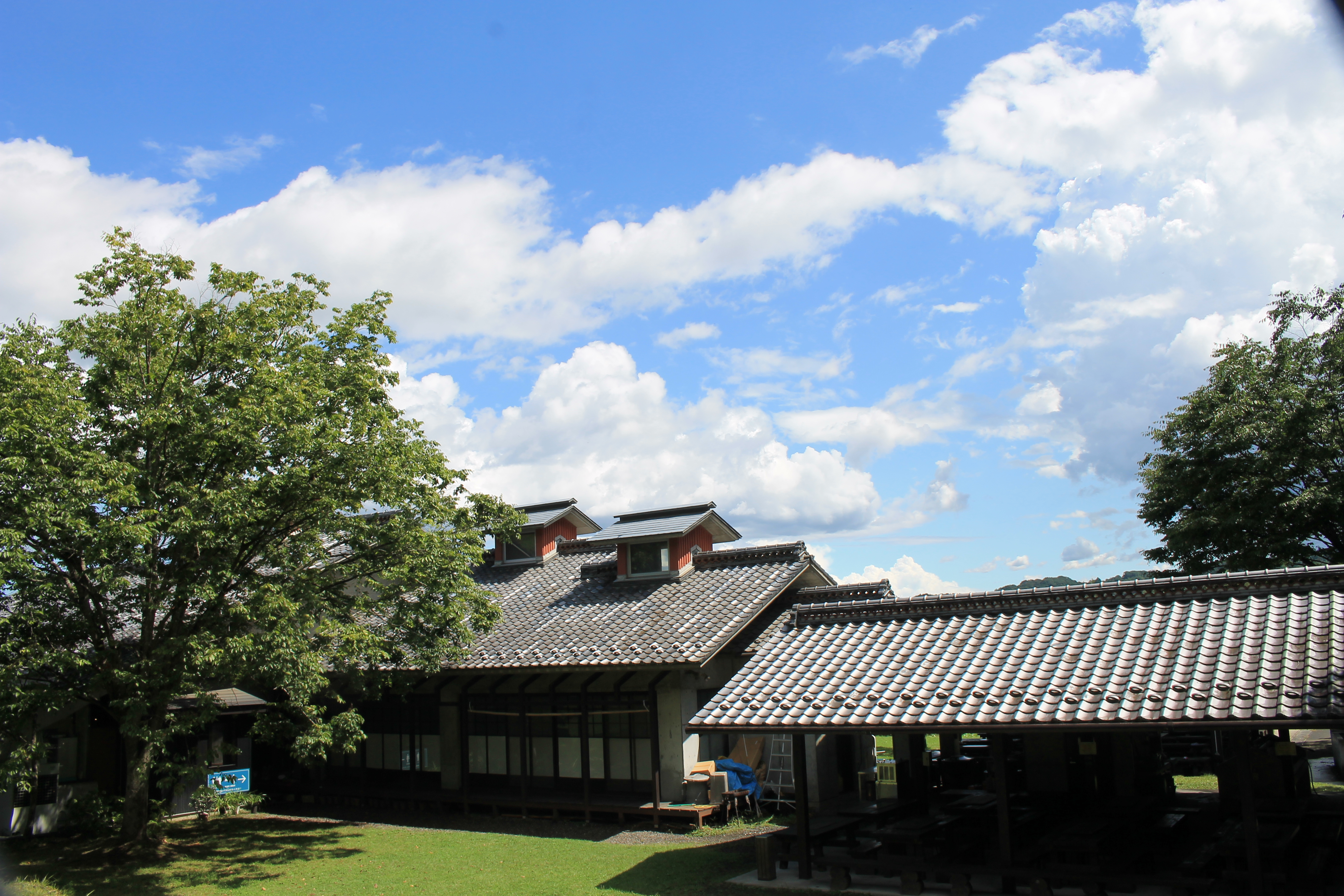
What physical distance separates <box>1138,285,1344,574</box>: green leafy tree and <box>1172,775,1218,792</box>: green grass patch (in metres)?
7.44

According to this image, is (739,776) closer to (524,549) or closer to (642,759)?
(642,759)

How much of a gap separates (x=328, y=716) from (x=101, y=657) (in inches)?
366

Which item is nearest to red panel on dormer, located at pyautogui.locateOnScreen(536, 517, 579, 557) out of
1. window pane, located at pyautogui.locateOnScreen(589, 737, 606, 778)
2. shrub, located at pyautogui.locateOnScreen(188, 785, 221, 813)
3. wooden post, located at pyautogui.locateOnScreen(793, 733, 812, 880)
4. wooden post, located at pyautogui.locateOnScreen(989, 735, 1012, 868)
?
window pane, located at pyautogui.locateOnScreen(589, 737, 606, 778)

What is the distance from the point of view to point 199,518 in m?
13.8

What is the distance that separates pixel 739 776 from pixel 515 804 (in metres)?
5.27

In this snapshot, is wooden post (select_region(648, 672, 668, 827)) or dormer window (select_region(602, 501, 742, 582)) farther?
dormer window (select_region(602, 501, 742, 582))

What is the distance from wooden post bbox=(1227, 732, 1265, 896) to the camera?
9719 mm

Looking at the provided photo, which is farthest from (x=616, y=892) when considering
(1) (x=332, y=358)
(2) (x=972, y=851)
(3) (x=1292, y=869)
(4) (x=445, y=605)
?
(1) (x=332, y=358)

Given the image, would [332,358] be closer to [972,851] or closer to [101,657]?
[101,657]

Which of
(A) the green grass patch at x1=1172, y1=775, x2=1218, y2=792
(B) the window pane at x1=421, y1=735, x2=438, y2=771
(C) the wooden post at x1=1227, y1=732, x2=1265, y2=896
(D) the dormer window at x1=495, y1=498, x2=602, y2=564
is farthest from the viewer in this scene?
(D) the dormer window at x1=495, y1=498, x2=602, y2=564

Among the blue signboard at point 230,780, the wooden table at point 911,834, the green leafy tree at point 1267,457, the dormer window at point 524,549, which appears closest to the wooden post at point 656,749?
the wooden table at point 911,834

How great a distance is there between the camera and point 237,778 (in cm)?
2069

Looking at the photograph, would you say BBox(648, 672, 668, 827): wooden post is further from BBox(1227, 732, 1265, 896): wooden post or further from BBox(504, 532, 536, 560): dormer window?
BBox(1227, 732, 1265, 896): wooden post

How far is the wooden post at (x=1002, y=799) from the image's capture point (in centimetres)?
1129
